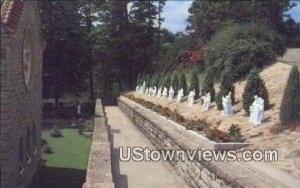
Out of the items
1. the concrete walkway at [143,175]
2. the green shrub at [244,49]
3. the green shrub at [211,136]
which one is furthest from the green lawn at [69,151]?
the green shrub at [244,49]

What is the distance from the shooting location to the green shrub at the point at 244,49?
25000 mm

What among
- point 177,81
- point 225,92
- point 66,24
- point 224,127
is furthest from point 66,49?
point 224,127

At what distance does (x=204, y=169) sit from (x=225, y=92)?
9419 millimetres

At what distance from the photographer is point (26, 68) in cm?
1422

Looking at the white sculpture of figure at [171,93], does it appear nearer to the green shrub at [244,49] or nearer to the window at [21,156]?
the green shrub at [244,49]

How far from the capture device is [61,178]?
16.0m

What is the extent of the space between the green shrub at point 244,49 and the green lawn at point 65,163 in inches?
307

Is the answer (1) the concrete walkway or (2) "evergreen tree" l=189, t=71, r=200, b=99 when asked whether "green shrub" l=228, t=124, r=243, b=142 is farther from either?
(2) "evergreen tree" l=189, t=71, r=200, b=99

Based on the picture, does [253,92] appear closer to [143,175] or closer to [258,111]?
[258,111]

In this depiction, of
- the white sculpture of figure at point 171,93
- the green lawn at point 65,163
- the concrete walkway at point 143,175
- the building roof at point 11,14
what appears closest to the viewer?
the building roof at point 11,14

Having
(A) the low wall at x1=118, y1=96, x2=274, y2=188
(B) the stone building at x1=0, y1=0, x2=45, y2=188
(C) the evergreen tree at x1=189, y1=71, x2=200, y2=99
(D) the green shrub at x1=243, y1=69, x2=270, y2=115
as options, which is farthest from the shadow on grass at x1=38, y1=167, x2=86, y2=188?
(C) the evergreen tree at x1=189, y1=71, x2=200, y2=99

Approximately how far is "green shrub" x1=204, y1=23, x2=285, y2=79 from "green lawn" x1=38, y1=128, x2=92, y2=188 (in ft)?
25.5

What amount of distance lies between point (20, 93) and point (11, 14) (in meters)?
1.96

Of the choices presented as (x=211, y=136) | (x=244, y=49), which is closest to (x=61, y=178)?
(x=211, y=136)
